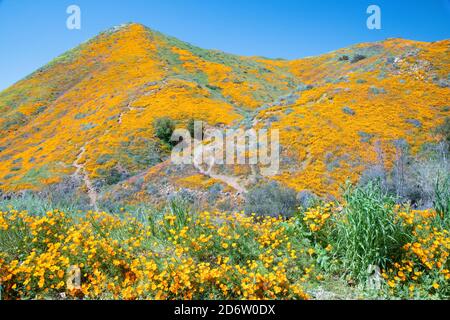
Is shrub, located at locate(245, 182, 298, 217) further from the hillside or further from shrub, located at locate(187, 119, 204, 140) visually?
shrub, located at locate(187, 119, 204, 140)

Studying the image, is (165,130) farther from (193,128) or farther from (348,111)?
(348,111)

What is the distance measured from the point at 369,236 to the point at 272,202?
5.59 m

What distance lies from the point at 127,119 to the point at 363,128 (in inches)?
721

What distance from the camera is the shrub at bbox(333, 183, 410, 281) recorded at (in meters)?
3.77

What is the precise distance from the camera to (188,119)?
76.3 ft

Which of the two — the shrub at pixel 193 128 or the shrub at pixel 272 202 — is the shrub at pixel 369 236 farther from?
the shrub at pixel 193 128

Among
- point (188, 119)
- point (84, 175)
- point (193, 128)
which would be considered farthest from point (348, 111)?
point (84, 175)

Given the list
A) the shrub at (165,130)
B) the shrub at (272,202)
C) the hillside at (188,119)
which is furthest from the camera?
the shrub at (165,130)

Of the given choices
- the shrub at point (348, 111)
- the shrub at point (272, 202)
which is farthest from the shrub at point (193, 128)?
the shrub at point (272, 202)

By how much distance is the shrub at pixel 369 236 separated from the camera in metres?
3.77

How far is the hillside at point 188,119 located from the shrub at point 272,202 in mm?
1936
